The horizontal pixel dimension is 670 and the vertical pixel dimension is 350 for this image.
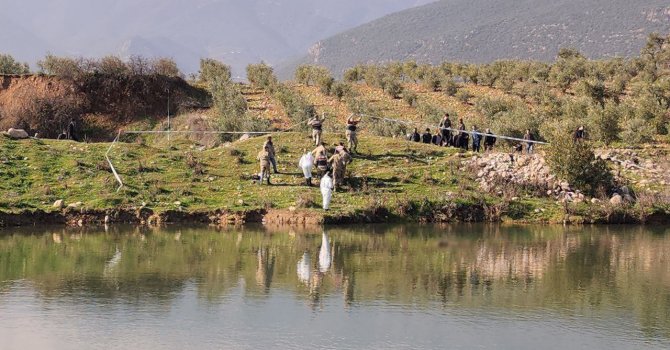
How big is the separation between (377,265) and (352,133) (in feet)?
50.0

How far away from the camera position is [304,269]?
2414 centimetres

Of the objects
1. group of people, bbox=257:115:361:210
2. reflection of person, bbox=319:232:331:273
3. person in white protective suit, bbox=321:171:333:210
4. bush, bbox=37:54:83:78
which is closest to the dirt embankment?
bush, bbox=37:54:83:78

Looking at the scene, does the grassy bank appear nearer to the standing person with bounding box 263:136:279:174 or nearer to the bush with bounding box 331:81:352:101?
the standing person with bounding box 263:136:279:174

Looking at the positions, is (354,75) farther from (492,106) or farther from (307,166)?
(307,166)

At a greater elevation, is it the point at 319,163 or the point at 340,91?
the point at 340,91

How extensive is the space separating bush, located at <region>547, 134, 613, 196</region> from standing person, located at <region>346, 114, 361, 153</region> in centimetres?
853

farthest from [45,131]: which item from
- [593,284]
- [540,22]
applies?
[540,22]

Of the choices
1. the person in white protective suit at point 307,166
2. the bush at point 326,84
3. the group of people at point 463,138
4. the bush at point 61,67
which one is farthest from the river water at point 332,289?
the bush at point 326,84

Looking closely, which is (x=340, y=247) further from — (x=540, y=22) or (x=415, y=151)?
(x=540, y=22)

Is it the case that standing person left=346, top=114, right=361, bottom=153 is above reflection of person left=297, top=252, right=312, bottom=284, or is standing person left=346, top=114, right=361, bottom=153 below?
above

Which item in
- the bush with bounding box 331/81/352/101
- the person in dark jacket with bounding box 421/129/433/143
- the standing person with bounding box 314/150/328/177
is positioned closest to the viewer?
the standing person with bounding box 314/150/328/177

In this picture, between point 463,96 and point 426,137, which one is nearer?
point 426,137

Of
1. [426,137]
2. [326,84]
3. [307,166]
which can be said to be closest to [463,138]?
[426,137]

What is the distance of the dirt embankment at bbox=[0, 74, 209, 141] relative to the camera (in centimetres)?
5559
